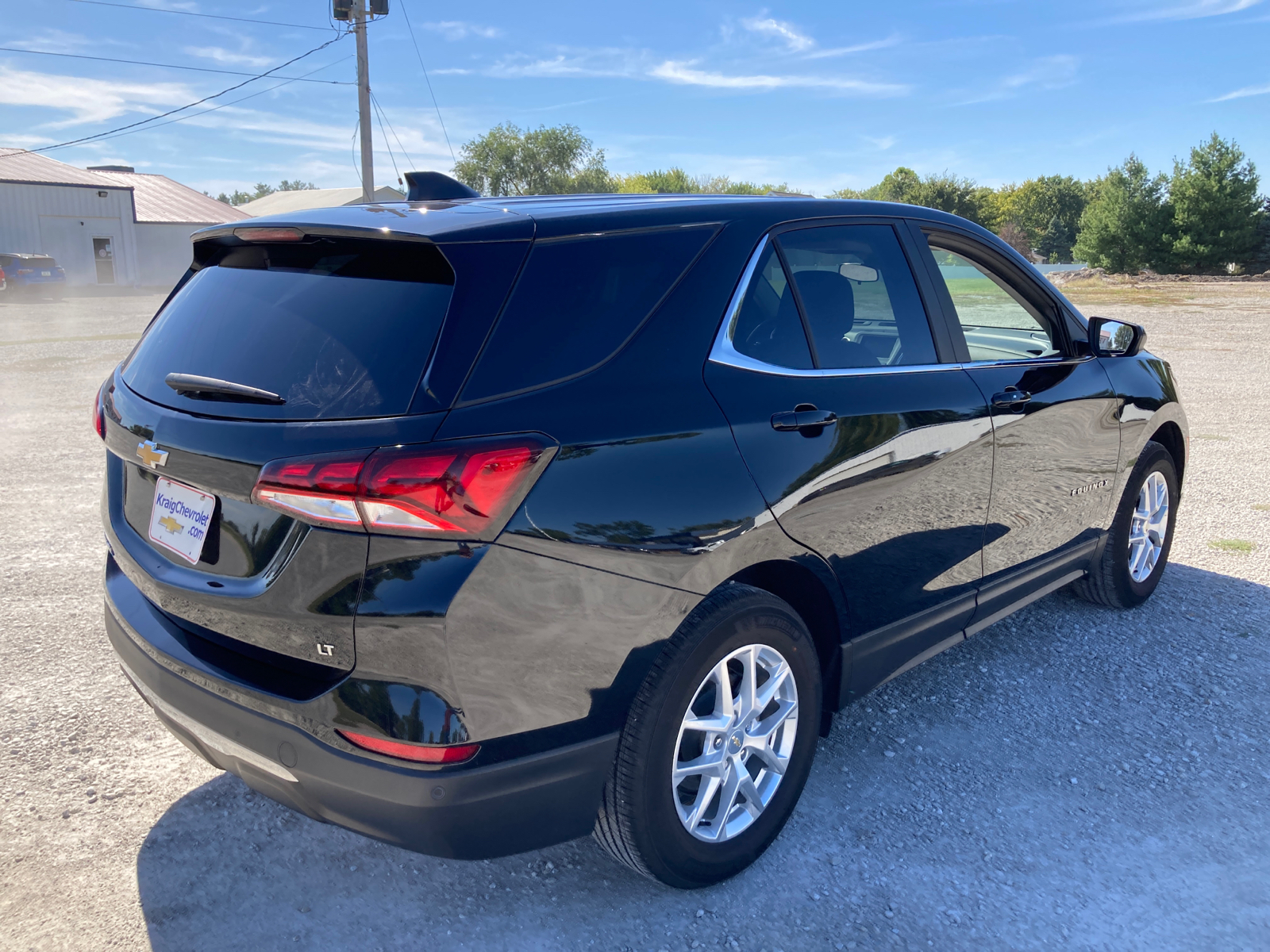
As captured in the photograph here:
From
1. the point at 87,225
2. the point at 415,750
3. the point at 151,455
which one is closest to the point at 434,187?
the point at 151,455

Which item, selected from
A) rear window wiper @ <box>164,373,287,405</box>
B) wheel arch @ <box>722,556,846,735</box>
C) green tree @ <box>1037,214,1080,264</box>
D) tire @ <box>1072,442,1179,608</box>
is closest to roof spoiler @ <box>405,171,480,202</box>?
rear window wiper @ <box>164,373,287,405</box>

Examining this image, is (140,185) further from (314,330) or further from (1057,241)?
(1057,241)

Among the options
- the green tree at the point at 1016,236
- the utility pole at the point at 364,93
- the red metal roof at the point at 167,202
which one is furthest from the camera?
the green tree at the point at 1016,236

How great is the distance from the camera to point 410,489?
1894mm

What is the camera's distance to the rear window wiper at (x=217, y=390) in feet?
6.98

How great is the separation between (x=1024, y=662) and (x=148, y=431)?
338 cm

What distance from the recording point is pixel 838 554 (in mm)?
2703

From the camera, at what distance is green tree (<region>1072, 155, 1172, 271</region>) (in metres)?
53.6

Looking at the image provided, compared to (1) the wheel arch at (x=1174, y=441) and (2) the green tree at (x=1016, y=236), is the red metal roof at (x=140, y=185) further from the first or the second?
(2) the green tree at (x=1016, y=236)

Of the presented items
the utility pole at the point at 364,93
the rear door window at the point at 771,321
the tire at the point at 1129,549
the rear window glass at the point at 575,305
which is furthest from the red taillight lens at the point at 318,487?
the utility pole at the point at 364,93

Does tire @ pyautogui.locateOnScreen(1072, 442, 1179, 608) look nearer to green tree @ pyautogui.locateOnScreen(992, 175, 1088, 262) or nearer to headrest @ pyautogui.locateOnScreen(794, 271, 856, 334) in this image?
headrest @ pyautogui.locateOnScreen(794, 271, 856, 334)

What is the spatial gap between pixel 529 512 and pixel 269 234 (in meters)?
1.10

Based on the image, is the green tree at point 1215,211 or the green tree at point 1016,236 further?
the green tree at point 1016,236

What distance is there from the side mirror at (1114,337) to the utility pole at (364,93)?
22481 millimetres
